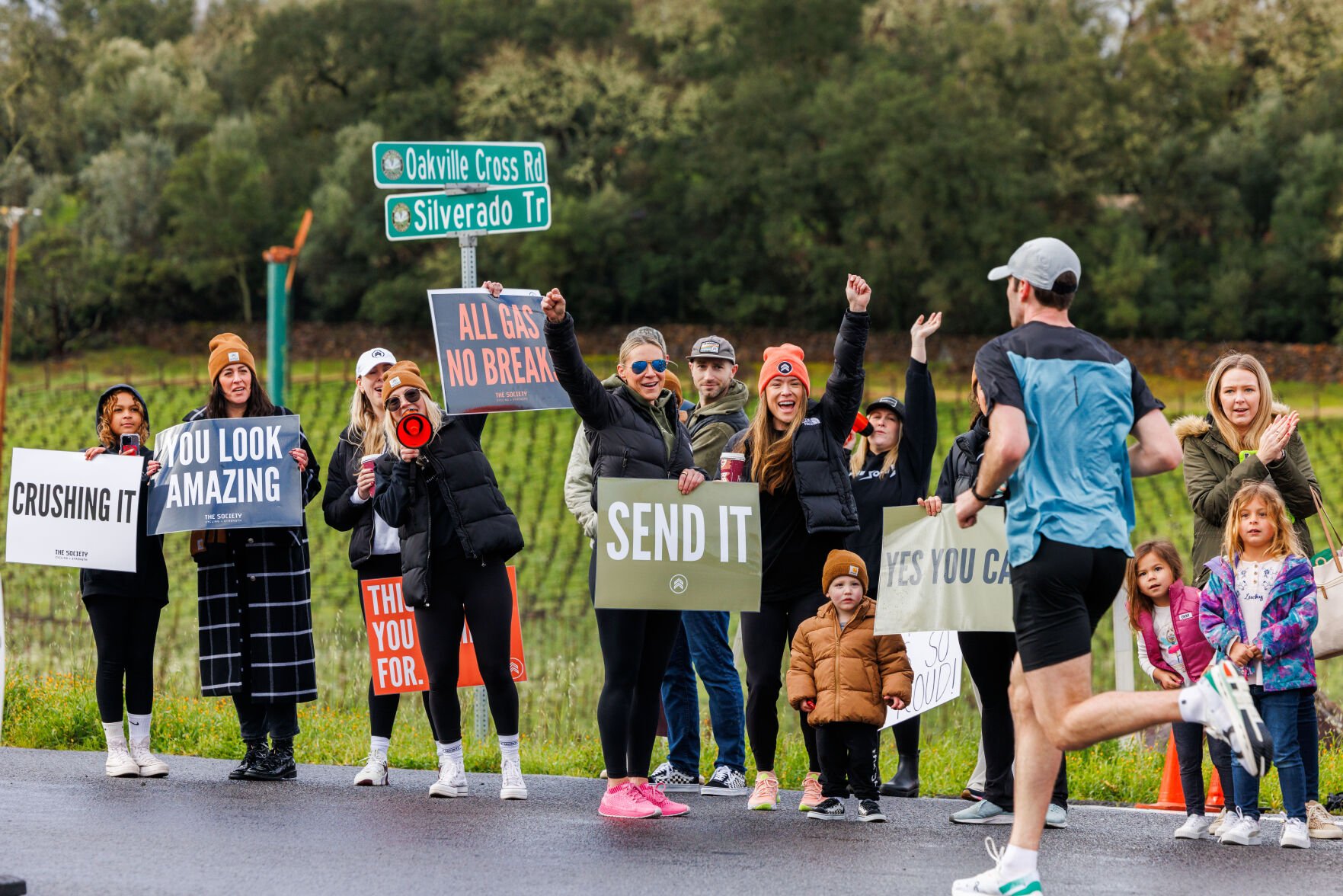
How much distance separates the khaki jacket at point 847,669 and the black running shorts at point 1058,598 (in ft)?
5.35

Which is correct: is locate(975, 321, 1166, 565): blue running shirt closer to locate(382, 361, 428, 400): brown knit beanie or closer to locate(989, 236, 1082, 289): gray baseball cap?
locate(989, 236, 1082, 289): gray baseball cap

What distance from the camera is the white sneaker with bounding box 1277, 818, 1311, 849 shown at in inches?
249

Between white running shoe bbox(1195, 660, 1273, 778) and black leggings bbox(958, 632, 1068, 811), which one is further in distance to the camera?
black leggings bbox(958, 632, 1068, 811)

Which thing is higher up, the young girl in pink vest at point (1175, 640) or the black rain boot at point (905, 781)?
the young girl in pink vest at point (1175, 640)

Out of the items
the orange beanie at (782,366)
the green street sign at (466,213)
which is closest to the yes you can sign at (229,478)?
the green street sign at (466,213)

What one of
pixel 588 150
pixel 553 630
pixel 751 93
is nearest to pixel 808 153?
pixel 751 93

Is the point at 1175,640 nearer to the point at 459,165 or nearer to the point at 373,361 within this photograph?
the point at 373,361

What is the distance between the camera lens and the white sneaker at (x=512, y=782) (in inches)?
292

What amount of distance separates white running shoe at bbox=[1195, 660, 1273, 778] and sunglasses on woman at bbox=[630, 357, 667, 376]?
2.93 meters

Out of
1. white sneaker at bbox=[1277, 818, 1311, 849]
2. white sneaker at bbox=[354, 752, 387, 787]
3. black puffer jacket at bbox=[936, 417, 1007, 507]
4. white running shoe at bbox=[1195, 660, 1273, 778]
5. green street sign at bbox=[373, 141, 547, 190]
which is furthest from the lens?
green street sign at bbox=[373, 141, 547, 190]

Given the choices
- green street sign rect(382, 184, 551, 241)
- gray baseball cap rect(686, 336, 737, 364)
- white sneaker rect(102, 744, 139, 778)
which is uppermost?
green street sign rect(382, 184, 551, 241)

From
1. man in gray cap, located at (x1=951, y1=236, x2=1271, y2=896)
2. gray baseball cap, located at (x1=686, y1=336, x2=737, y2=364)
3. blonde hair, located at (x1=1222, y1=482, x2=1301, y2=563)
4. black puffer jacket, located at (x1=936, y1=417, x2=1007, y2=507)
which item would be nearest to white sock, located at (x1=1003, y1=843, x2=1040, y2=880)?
man in gray cap, located at (x1=951, y1=236, x2=1271, y2=896)

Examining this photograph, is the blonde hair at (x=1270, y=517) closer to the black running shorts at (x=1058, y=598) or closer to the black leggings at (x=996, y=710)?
the black leggings at (x=996, y=710)

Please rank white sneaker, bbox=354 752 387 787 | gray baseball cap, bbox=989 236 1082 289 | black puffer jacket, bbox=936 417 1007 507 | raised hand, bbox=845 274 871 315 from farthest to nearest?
white sneaker, bbox=354 752 387 787
raised hand, bbox=845 274 871 315
black puffer jacket, bbox=936 417 1007 507
gray baseball cap, bbox=989 236 1082 289
